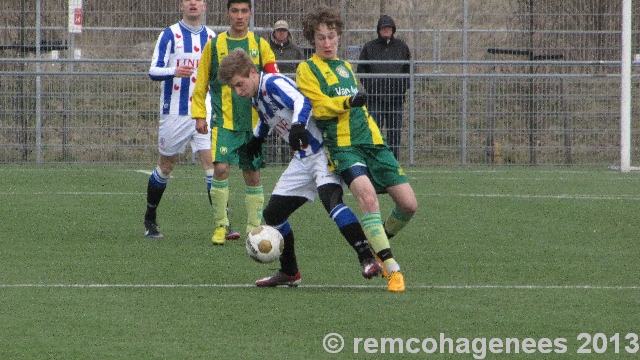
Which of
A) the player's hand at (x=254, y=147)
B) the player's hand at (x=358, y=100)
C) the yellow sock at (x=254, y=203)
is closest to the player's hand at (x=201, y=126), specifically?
the yellow sock at (x=254, y=203)

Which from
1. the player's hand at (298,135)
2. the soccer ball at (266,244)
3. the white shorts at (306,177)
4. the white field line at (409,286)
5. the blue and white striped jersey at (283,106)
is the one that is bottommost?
the white field line at (409,286)

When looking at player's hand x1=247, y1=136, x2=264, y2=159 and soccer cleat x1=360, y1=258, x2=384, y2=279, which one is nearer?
soccer cleat x1=360, y1=258, x2=384, y2=279

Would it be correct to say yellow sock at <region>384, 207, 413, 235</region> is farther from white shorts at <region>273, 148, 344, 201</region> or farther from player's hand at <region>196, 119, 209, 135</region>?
player's hand at <region>196, 119, 209, 135</region>

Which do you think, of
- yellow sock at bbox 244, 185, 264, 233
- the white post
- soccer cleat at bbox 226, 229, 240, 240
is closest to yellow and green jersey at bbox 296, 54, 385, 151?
yellow sock at bbox 244, 185, 264, 233

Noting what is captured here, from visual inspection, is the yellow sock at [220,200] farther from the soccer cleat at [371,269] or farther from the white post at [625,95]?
the white post at [625,95]

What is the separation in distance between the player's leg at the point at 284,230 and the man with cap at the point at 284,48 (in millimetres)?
10504

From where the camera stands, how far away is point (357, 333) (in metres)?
5.77

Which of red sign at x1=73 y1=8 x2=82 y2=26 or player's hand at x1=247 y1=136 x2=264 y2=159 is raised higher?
red sign at x1=73 y1=8 x2=82 y2=26

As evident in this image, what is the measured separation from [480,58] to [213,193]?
428 inches

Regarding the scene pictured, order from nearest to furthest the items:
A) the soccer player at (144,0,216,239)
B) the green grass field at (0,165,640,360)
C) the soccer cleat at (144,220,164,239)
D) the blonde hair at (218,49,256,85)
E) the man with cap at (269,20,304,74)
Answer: the green grass field at (0,165,640,360) < the blonde hair at (218,49,256,85) < the soccer cleat at (144,220,164,239) < the soccer player at (144,0,216,239) < the man with cap at (269,20,304,74)

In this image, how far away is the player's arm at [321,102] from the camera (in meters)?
7.37

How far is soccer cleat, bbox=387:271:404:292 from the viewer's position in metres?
7.04

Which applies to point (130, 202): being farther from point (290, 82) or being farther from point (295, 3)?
point (295, 3)

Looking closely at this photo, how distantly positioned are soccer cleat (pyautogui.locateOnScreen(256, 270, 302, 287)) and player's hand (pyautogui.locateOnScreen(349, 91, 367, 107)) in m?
1.08
